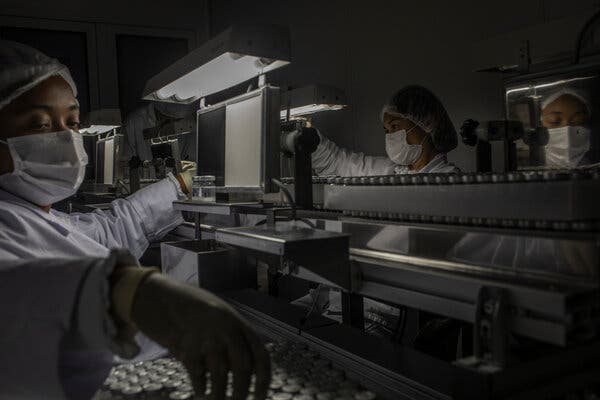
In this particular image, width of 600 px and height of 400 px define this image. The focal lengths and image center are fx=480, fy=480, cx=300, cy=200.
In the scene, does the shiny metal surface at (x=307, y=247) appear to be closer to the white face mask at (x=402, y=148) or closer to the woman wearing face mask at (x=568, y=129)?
the woman wearing face mask at (x=568, y=129)

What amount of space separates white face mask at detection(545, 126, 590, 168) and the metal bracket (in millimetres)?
1743

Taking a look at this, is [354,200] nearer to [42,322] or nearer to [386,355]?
[386,355]

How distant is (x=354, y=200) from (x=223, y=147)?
2.61 ft

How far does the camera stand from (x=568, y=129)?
87.6 inches

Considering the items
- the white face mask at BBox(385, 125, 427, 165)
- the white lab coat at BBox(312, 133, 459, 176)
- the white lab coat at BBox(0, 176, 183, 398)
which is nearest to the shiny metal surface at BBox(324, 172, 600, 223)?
the white lab coat at BBox(0, 176, 183, 398)

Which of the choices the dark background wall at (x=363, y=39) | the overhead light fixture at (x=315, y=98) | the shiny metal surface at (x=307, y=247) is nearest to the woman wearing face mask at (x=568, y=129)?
the dark background wall at (x=363, y=39)

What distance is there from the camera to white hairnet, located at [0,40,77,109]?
4.05ft

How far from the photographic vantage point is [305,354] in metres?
1.21

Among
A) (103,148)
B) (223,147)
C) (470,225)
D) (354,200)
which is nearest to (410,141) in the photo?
(223,147)

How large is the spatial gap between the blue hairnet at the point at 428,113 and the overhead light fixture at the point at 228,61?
1279mm

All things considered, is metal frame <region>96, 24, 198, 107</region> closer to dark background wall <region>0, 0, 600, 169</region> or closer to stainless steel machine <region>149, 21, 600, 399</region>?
dark background wall <region>0, 0, 600, 169</region>

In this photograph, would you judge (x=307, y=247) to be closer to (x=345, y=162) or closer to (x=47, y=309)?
(x=47, y=309)

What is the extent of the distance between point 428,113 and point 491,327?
229 cm

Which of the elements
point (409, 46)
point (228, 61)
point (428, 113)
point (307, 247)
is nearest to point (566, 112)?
point (428, 113)
